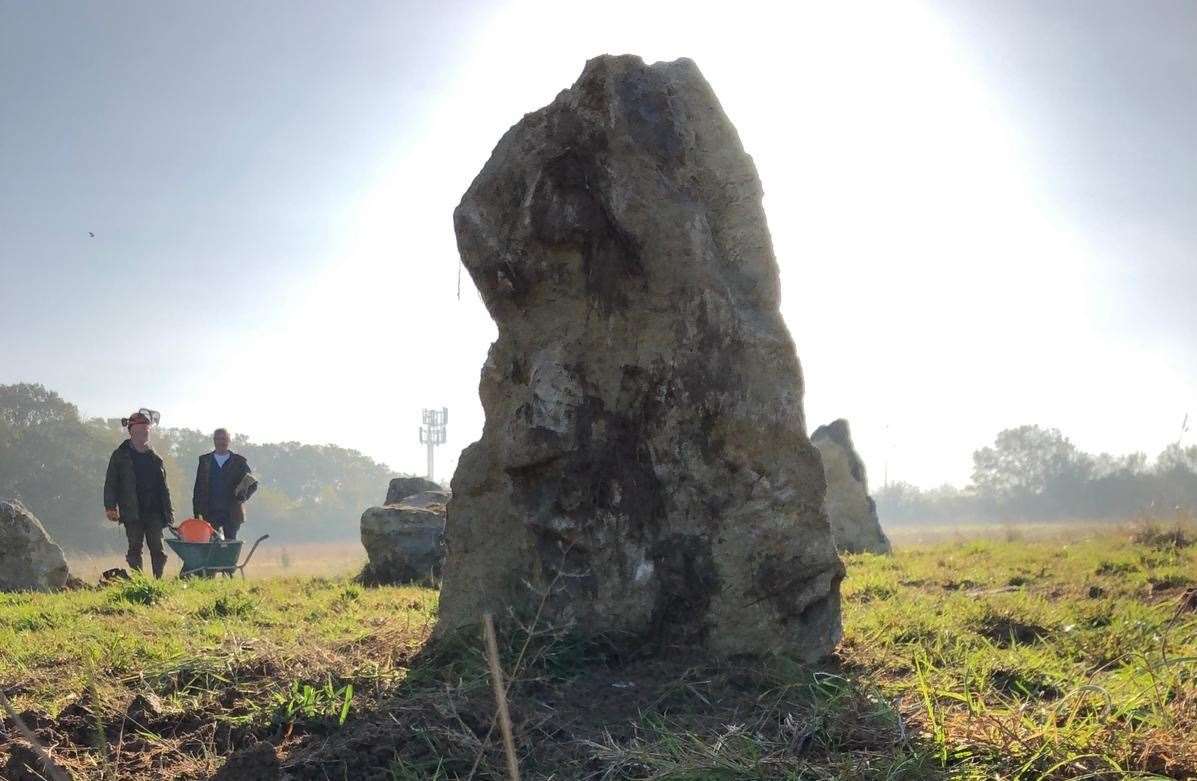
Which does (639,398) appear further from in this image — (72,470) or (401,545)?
(72,470)

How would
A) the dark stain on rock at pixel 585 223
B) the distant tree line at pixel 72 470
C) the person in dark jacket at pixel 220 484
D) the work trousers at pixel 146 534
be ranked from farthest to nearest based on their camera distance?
1. the distant tree line at pixel 72 470
2. the person in dark jacket at pixel 220 484
3. the work trousers at pixel 146 534
4. the dark stain on rock at pixel 585 223

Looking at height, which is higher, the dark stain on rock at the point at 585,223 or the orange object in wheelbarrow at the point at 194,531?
the dark stain on rock at the point at 585,223

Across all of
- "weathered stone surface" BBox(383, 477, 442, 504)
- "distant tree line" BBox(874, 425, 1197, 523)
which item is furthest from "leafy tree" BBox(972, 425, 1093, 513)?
"weathered stone surface" BBox(383, 477, 442, 504)

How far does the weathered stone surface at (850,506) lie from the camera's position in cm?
1347

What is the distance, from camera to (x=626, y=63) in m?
5.08

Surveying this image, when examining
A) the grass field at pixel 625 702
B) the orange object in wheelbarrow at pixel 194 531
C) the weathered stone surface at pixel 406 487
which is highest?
the weathered stone surface at pixel 406 487

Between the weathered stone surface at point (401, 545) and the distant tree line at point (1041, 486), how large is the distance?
55785 millimetres

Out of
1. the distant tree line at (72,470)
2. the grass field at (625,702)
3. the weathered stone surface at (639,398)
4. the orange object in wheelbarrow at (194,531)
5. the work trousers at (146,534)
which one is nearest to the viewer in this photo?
the grass field at (625,702)

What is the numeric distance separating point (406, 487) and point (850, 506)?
6717 millimetres

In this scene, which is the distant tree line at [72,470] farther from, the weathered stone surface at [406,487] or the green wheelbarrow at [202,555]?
the green wheelbarrow at [202,555]

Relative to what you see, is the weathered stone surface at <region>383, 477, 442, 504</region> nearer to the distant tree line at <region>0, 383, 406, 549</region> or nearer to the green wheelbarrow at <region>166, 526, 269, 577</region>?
the green wheelbarrow at <region>166, 526, 269, 577</region>

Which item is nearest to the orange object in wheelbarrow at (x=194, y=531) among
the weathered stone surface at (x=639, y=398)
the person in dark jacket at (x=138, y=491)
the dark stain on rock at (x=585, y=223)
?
the person in dark jacket at (x=138, y=491)

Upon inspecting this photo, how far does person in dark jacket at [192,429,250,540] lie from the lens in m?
12.4

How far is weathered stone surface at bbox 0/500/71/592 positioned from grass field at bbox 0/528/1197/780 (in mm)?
5609
